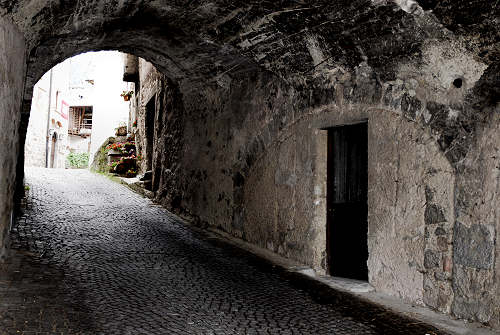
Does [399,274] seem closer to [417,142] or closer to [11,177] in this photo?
[417,142]

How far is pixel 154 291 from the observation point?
438cm

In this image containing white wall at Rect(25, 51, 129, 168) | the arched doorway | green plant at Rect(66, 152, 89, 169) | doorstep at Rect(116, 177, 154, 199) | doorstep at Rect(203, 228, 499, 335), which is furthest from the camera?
green plant at Rect(66, 152, 89, 169)

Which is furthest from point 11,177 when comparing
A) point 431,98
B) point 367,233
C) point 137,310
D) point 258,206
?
point 431,98

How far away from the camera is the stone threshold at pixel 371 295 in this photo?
3.79m

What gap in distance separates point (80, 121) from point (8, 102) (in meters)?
34.3

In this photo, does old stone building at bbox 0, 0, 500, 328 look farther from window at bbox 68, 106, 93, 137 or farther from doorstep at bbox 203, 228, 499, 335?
window at bbox 68, 106, 93, 137

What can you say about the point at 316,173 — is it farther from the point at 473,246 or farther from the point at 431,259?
the point at 473,246

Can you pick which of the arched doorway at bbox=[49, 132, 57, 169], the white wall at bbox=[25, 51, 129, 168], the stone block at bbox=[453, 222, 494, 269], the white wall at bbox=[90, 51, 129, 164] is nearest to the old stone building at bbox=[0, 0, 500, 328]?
the stone block at bbox=[453, 222, 494, 269]

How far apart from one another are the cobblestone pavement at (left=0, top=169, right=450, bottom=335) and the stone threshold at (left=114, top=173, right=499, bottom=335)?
0.58ft

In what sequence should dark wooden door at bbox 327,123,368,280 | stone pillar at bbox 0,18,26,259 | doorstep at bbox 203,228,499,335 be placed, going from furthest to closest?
dark wooden door at bbox 327,123,368,280, stone pillar at bbox 0,18,26,259, doorstep at bbox 203,228,499,335

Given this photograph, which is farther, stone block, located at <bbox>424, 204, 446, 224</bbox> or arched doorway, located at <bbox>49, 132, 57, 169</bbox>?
arched doorway, located at <bbox>49, 132, 57, 169</bbox>

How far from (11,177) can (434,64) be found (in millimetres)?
4614

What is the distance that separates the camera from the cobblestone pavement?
3539 mm

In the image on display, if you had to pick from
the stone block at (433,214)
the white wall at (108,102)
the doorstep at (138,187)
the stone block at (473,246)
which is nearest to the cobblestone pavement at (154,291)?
the stone block at (473,246)
